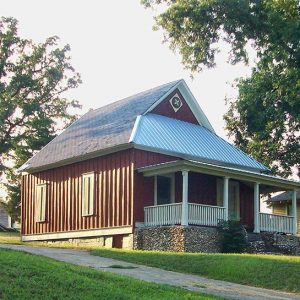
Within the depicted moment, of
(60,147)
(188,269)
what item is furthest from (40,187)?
(188,269)

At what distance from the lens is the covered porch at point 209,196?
2606 cm

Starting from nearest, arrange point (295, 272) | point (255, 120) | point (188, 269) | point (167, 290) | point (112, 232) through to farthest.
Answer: point (167, 290)
point (295, 272)
point (188, 269)
point (112, 232)
point (255, 120)

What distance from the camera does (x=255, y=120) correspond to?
146ft

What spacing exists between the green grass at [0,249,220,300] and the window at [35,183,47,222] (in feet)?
56.6

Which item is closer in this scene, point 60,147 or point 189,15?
point 189,15

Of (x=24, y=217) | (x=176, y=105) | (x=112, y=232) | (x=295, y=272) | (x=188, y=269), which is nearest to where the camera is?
(x=295, y=272)

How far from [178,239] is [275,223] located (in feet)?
21.7

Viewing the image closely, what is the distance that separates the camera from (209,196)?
99.5 ft

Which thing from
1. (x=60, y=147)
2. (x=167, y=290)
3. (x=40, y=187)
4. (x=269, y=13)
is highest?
(x=269, y=13)

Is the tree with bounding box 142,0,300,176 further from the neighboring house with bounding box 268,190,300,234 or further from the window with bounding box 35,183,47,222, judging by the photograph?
the neighboring house with bounding box 268,190,300,234

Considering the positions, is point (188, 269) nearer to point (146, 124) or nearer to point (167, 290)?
point (167, 290)

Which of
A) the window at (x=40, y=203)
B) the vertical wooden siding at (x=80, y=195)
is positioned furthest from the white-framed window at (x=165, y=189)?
the window at (x=40, y=203)

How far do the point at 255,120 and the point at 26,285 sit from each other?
111 ft

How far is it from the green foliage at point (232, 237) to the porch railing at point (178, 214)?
24.8 inches
